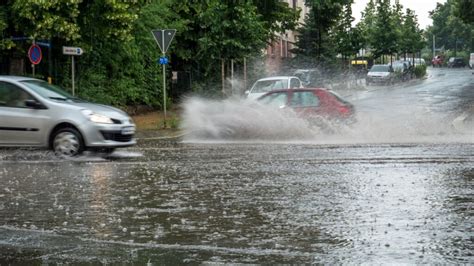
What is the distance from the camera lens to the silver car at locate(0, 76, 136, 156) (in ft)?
42.4

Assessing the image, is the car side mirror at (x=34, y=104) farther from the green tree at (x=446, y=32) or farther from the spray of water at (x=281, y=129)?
the green tree at (x=446, y=32)

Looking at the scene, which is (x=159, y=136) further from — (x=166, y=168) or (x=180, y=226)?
(x=180, y=226)

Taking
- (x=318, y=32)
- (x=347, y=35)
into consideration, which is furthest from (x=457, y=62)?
(x=318, y=32)

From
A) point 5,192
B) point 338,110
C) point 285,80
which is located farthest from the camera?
point 285,80

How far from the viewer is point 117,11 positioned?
2108 centimetres

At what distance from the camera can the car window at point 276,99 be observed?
1730cm

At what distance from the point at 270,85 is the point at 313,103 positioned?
763 cm

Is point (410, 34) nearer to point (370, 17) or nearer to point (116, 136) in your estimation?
point (370, 17)

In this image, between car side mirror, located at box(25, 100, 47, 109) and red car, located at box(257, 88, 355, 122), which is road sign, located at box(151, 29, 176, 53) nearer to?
red car, located at box(257, 88, 355, 122)

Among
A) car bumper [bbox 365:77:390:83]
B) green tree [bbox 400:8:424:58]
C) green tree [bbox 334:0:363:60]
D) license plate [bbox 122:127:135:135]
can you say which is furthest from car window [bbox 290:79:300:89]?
green tree [bbox 400:8:424:58]

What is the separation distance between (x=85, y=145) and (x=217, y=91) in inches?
722

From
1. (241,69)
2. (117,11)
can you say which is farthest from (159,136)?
(241,69)

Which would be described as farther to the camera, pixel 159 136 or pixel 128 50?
pixel 128 50

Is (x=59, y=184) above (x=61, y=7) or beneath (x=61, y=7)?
beneath
